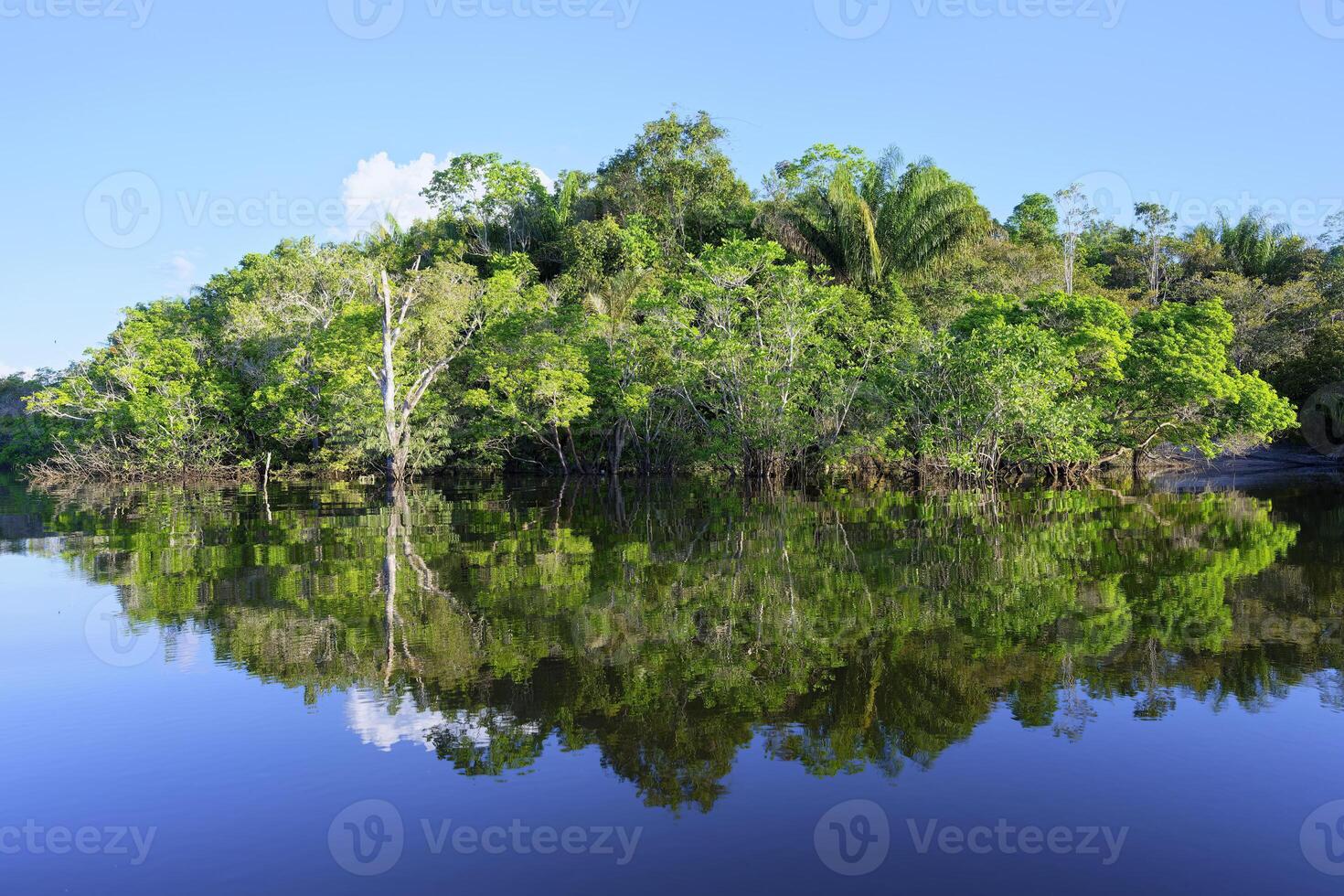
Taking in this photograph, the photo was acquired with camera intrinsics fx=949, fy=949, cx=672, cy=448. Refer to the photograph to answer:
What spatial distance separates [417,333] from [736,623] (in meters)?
25.9

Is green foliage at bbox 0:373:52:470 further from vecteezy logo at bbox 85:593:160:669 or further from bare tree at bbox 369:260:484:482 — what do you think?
vecteezy logo at bbox 85:593:160:669

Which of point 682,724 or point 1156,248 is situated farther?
point 1156,248

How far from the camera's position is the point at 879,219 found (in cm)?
3506

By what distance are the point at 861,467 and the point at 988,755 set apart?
24697 mm

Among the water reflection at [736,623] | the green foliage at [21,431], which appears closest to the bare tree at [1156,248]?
the water reflection at [736,623]
